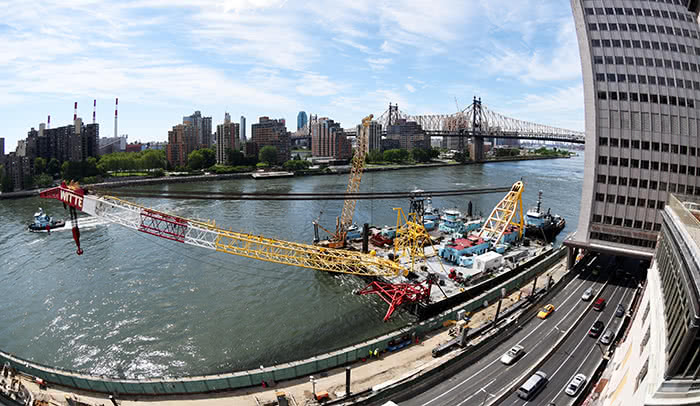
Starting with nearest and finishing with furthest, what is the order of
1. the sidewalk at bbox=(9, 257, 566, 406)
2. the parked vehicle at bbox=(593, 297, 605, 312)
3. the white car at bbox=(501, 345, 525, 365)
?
the sidewalk at bbox=(9, 257, 566, 406) → the white car at bbox=(501, 345, 525, 365) → the parked vehicle at bbox=(593, 297, 605, 312)

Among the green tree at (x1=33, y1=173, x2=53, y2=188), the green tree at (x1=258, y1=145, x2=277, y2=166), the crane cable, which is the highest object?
the green tree at (x1=258, y1=145, x2=277, y2=166)

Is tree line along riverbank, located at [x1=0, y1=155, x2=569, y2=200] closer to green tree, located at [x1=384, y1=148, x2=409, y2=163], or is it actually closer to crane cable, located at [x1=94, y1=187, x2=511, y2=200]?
green tree, located at [x1=384, y1=148, x2=409, y2=163]

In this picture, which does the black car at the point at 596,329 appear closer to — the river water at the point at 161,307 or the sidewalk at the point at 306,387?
the sidewalk at the point at 306,387

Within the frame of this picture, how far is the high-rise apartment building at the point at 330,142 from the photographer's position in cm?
12369

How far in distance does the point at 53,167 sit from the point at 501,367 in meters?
90.2

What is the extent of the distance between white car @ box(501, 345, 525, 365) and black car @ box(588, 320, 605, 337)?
13.7ft

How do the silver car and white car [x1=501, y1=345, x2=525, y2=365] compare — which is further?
the silver car

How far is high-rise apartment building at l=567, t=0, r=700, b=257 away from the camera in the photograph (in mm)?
23938

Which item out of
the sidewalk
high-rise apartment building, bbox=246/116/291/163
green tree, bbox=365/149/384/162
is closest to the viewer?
the sidewalk

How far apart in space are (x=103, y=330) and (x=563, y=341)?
24.8 meters

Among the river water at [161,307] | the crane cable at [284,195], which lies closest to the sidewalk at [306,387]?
the river water at [161,307]

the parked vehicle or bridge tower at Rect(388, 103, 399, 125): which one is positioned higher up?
bridge tower at Rect(388, 103, 399, 125)

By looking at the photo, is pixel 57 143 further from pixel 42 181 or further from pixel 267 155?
pixel 267 155

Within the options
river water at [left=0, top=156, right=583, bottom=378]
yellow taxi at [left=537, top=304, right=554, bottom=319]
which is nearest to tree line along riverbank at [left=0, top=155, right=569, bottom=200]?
river water at [left=0, top=156, right=583, bottom=378]
